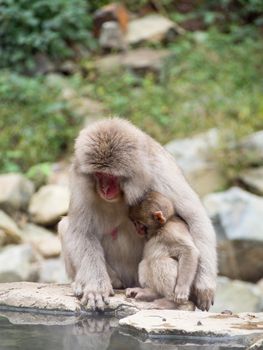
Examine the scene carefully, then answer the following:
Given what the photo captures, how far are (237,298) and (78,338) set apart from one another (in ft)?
21.2

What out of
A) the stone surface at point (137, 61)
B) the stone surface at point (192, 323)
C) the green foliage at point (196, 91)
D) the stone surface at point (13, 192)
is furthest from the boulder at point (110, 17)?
the stone surface at point (192, 323)

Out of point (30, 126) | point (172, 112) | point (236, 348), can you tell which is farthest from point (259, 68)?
point (236, 348)

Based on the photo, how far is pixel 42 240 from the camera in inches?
542

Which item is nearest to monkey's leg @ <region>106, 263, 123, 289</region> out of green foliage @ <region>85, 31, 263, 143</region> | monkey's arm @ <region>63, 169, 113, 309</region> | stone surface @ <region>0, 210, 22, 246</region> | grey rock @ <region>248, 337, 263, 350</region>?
monkey's arm @ <region>63, 169, 113, 309</region>

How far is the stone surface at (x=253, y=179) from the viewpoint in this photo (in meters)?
14.1

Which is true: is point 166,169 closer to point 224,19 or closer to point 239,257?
point 239,257

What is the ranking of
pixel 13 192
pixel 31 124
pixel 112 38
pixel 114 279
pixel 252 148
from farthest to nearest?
pixel 112 38, pixel 31 124, pixel 252 148, pixel 13 192, pixel 114 279

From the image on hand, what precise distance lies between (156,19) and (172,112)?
5092mm

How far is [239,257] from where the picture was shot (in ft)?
41.2

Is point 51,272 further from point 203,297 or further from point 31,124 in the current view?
point 203,297

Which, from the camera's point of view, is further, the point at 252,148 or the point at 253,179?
the point at 252,148

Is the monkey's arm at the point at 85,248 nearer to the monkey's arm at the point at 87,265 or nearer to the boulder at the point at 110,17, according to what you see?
the monkey's arm at the point at 87,265

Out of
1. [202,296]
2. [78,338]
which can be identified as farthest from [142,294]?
[78,338]

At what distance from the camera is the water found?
534cm
